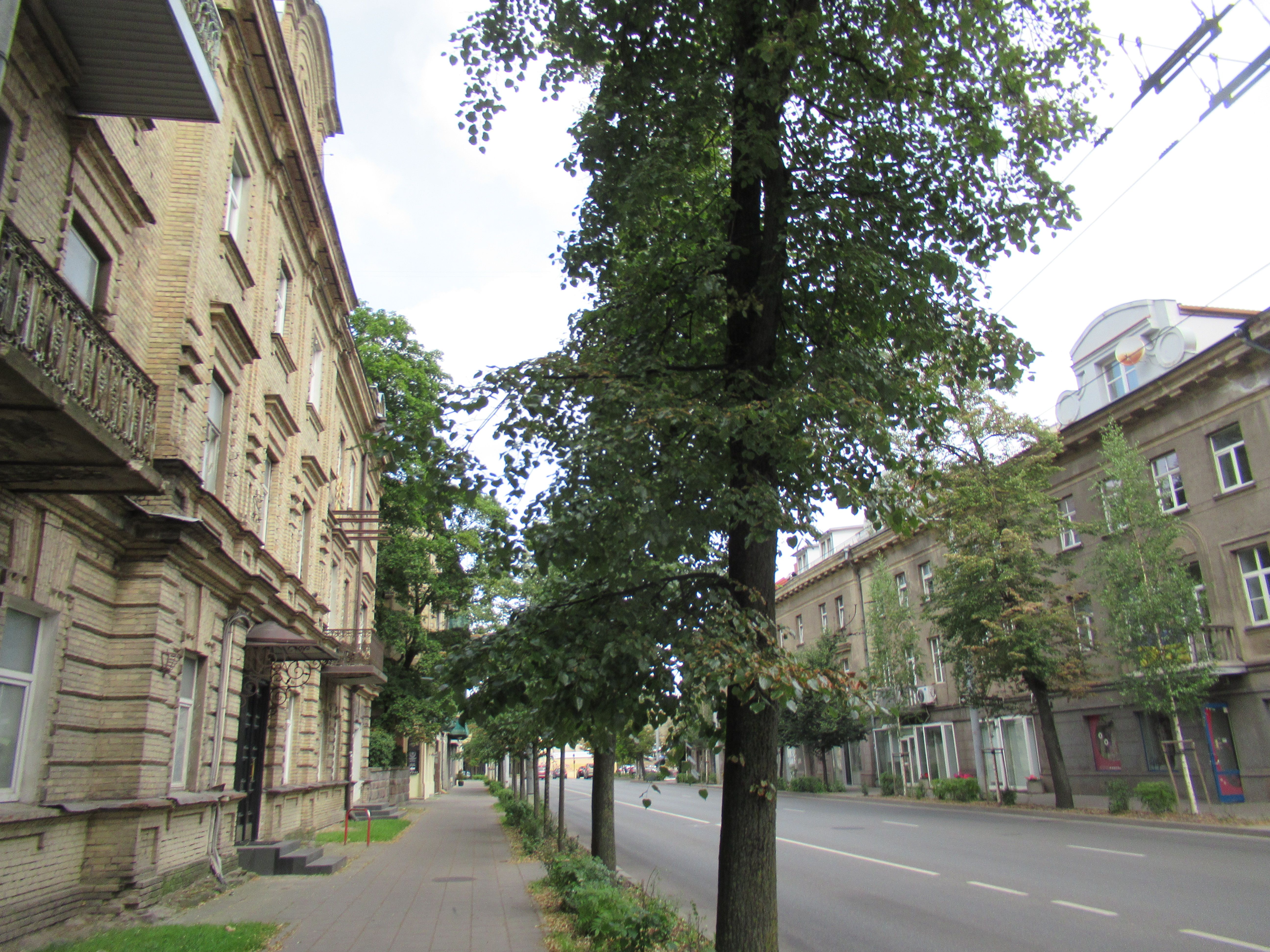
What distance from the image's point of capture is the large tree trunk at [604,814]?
12625 mm

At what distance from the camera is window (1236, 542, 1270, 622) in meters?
22.0

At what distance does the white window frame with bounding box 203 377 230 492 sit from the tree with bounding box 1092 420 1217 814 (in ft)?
67.2

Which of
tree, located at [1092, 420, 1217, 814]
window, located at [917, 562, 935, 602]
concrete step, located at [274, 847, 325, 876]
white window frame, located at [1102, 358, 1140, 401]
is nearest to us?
concrete step, located at [274, 847, 325, 876]

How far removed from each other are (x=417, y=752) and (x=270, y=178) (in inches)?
1499

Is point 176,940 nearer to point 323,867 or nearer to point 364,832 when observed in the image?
point 323,867

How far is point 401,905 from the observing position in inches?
451

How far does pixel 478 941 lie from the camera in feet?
29.3

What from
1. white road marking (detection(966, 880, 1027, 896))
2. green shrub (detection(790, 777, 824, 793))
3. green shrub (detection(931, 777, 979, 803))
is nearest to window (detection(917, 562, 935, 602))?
green shrub (detection(931, 777, 979, 803))

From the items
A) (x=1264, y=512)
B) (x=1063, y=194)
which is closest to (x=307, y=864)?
(x=1063, y=194)

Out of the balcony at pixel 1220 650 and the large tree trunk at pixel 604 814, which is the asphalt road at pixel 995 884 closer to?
the large tree trunk at pixel 604 814

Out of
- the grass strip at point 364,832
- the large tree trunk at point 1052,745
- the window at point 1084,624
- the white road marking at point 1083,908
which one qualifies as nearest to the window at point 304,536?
the grass strip at point 364,832

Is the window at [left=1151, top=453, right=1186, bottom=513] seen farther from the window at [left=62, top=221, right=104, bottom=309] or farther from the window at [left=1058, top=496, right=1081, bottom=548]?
the window at [left=62, top=221, right=104, bottom=309]

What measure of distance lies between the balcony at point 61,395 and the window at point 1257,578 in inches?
961

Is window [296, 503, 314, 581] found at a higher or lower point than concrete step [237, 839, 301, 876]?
higher
